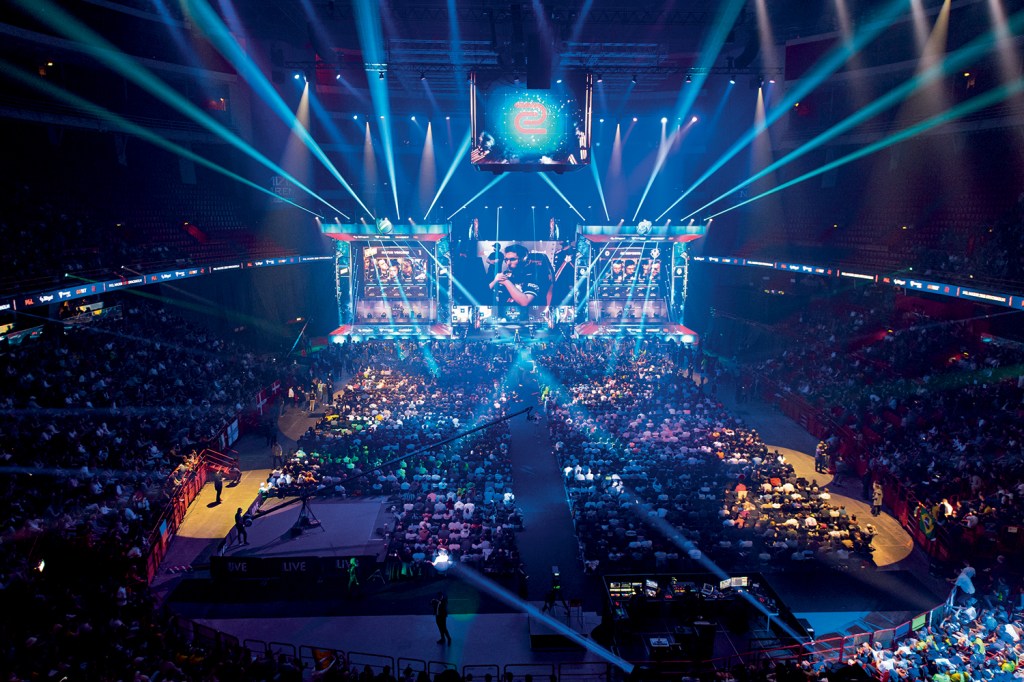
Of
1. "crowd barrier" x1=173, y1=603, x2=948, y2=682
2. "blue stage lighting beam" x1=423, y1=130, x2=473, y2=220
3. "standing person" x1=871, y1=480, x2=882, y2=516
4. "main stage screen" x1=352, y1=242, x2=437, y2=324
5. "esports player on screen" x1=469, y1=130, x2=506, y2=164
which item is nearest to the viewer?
"crowd barrier" x1=173, y1=603, x2=948, y2=682

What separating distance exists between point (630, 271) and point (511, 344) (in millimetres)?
8441

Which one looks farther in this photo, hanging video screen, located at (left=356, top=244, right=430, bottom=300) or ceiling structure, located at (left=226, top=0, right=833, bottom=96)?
hanging video screen, located at (left=356, top=244, right=430, bottom=300)

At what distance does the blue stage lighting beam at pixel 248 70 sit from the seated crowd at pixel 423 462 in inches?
598

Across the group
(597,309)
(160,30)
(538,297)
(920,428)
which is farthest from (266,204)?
(920,428)

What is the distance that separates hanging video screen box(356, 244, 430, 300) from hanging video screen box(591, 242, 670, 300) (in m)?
9.90

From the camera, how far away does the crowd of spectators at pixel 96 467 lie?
962 cm

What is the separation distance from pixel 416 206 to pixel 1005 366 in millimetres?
31201

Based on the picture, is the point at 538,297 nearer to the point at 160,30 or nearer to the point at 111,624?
the point at 160,30

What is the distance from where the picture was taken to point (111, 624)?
33.0 feet

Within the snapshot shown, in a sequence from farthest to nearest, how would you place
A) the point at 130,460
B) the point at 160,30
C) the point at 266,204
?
the point at 266,204, the point at 160,30, the point at 130,460

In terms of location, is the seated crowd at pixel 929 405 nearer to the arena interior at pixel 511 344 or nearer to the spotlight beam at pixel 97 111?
the arena interior at pixel 511 344

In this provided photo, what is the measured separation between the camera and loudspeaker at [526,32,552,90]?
1698cm

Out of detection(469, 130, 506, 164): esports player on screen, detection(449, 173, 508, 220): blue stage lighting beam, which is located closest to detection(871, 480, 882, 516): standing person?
detection(469, 130, 506, 164): esports player on screen

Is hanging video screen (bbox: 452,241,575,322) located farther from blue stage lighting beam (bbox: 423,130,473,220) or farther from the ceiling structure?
the ceiling structure
